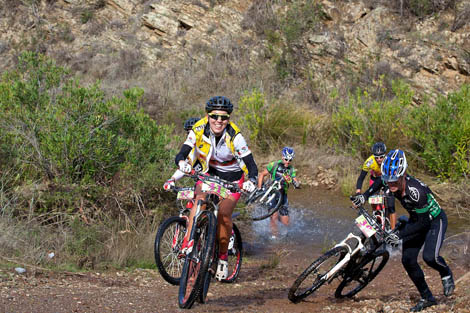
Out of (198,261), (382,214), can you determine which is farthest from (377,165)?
(198,261)

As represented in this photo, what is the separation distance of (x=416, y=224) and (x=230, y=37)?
19768mm

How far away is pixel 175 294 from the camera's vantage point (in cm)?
665

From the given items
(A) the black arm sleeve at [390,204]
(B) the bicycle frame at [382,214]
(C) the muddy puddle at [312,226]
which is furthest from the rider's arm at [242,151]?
(A) the black arm sleeve at [390,204]

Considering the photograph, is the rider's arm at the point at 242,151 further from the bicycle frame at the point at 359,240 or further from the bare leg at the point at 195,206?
the bicycle frame at the point at 359,240

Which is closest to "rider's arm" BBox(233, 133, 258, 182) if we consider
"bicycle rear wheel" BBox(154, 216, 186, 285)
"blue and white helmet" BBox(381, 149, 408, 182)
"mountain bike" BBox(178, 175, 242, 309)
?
"mountain bike" BBox(178, 175, 242, 309)

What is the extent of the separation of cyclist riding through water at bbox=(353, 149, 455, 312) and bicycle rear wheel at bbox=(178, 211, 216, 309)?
1.76 metres

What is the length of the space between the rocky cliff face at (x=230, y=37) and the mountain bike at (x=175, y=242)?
1451 cm

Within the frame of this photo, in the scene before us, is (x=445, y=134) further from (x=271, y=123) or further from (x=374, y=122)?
(x=271, y=123)

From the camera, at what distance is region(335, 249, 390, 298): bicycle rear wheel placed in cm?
637

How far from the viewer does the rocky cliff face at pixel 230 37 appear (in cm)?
2102

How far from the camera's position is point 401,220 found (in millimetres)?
6371

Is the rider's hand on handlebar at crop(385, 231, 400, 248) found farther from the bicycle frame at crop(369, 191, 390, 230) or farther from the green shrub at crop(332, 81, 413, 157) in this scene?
the green shrub at crop(332, 81, 413, 157)

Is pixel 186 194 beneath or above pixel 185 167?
beneath

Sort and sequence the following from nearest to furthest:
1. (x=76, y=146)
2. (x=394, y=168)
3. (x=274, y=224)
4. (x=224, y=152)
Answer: (x=394, y=168) < (x=224, y=152) < (x=76, y=146) < (x=274, y=224)
